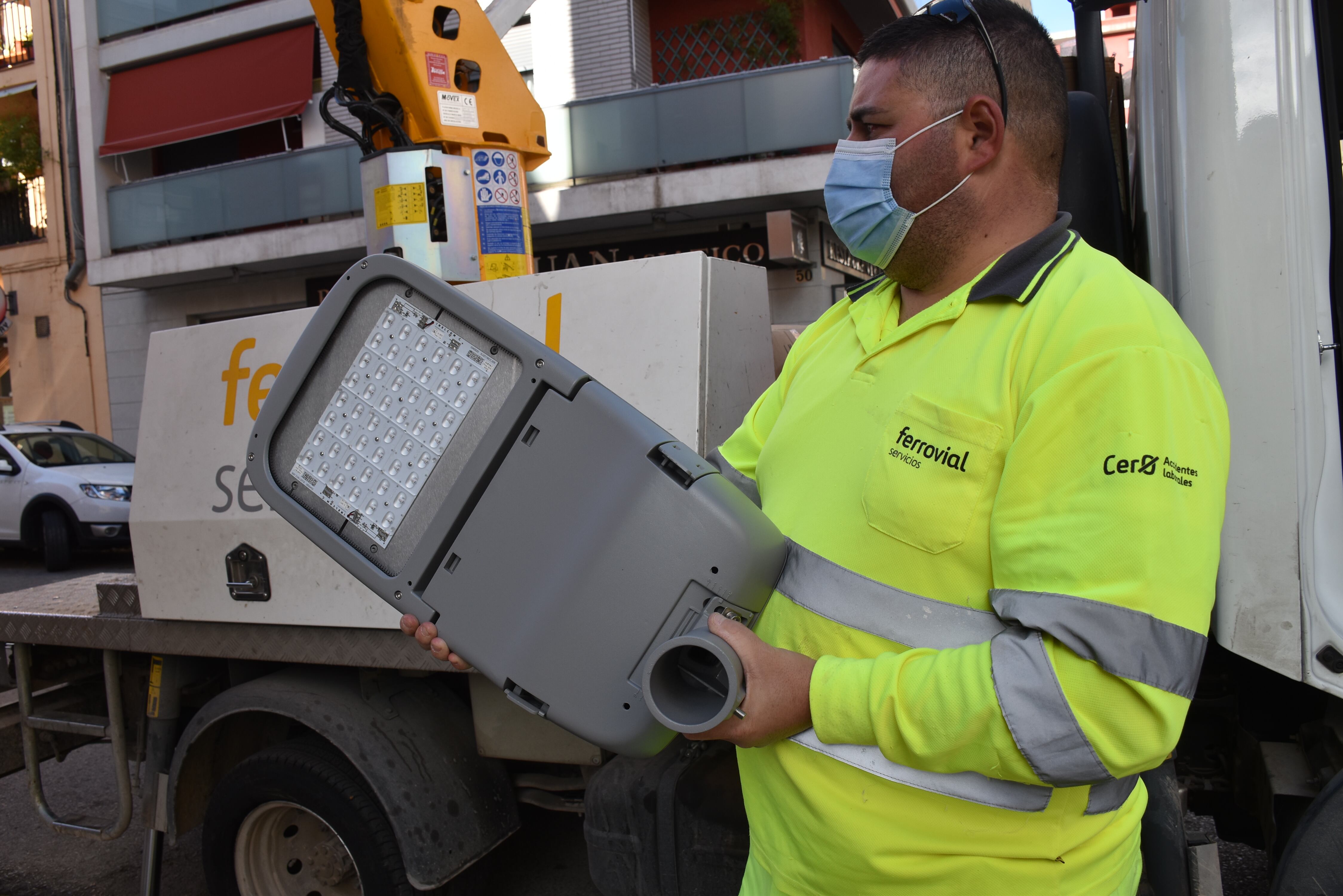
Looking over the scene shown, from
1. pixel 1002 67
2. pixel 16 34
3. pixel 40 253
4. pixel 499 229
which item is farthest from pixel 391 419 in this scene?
pixel 16 34

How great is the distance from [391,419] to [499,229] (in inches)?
99.7

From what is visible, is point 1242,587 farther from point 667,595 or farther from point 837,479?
point 667,595

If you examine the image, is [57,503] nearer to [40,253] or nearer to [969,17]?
[40,253]

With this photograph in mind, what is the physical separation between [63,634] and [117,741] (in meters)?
0.38

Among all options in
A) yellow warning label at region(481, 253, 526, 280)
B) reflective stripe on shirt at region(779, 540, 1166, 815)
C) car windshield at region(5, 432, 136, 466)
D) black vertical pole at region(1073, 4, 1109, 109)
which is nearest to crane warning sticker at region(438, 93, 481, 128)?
yellow warning label at region(481, 253, 526, 280)

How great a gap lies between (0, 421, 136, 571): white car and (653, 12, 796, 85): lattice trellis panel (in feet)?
28.4

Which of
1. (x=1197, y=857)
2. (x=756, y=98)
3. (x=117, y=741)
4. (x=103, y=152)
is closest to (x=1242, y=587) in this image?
(x=1197, y=857)

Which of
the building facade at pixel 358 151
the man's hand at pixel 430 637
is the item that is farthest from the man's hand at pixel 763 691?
the building facade at pixel 358 151

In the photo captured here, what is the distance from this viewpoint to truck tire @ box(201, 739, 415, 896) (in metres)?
2.49

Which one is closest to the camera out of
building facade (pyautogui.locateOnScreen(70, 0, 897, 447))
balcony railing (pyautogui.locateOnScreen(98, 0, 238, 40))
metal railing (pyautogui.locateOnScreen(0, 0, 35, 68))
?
building facade (pyautogui.locateOnScreen(70, 0, 897, 447))

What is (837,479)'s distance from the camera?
1298 mm

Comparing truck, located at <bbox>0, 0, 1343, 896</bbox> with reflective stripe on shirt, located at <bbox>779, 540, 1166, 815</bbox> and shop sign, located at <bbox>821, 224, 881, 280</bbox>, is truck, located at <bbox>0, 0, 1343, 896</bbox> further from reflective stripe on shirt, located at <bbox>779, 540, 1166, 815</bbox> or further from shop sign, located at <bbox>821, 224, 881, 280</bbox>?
shop sign, located at <bbox>821, 224, 881, 280</bbox>

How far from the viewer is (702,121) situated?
12.1 metres

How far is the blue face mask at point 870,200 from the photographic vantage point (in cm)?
140
